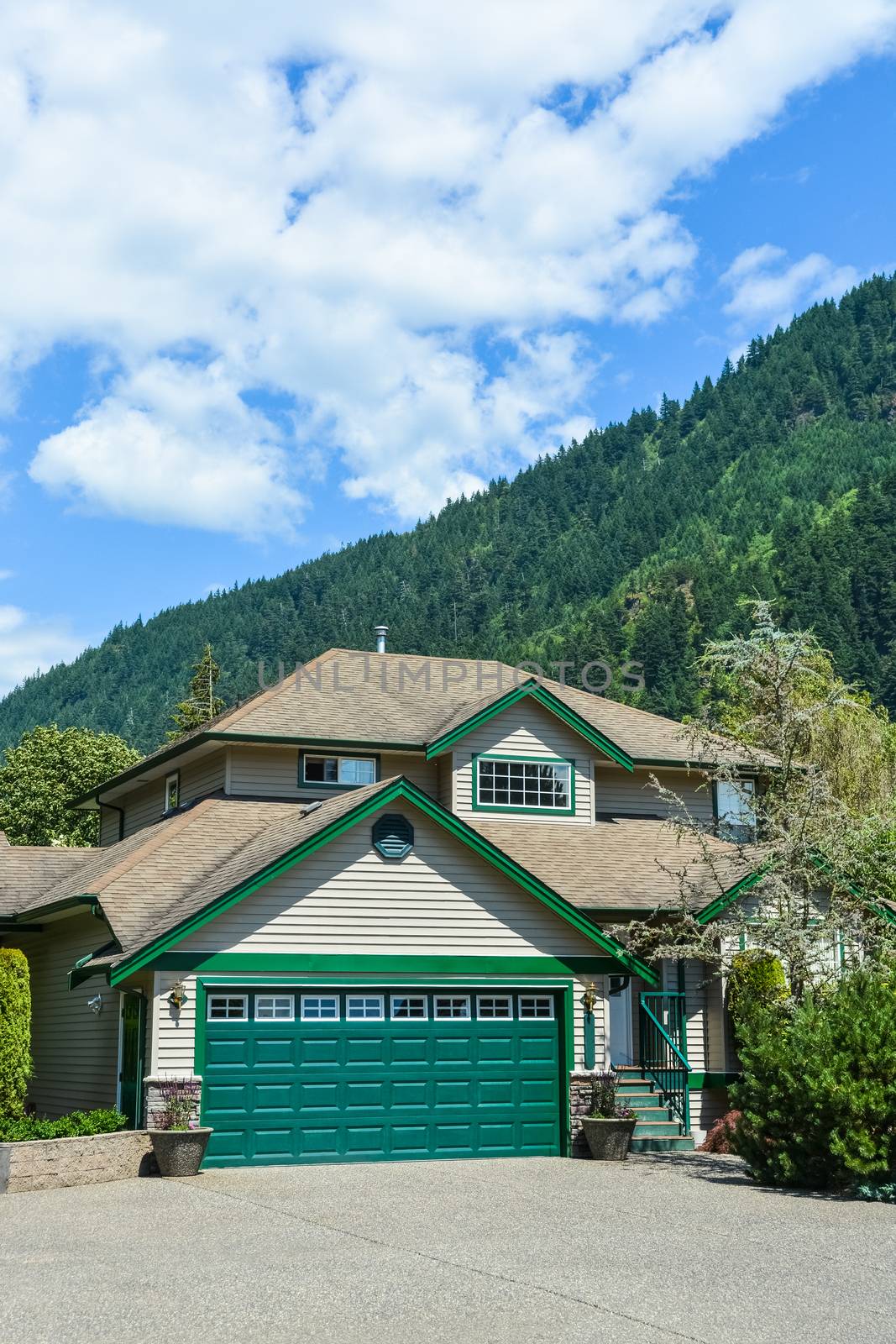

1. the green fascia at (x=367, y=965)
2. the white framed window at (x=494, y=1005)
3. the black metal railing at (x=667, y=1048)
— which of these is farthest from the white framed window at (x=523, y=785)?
the white framed window at (x=494, y=1005)

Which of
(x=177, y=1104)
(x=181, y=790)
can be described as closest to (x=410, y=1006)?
(x=177, y=1104)

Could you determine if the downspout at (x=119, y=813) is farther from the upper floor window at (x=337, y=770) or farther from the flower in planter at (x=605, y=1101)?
the flower in planter at (x=605, y=1101)

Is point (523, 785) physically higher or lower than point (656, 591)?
lower

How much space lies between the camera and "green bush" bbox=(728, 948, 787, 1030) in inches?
876

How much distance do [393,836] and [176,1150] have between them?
5.16m

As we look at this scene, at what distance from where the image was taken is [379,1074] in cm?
1961

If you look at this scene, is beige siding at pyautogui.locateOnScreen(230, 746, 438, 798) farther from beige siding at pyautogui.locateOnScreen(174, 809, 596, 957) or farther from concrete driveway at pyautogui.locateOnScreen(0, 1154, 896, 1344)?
concrete driveway at pyautogui.locateOnScreen(0, 1154, 896, 1344)

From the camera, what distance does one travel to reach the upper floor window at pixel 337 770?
25688 mm

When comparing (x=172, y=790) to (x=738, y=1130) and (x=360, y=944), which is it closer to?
(x=360, y=944)

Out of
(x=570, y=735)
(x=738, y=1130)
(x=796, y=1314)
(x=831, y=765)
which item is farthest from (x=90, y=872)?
(x=831, y=765)

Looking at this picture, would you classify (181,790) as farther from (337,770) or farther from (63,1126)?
(63,1126)

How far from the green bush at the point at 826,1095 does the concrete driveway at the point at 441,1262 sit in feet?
2.01

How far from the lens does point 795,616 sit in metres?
127

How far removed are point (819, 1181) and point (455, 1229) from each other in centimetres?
535
